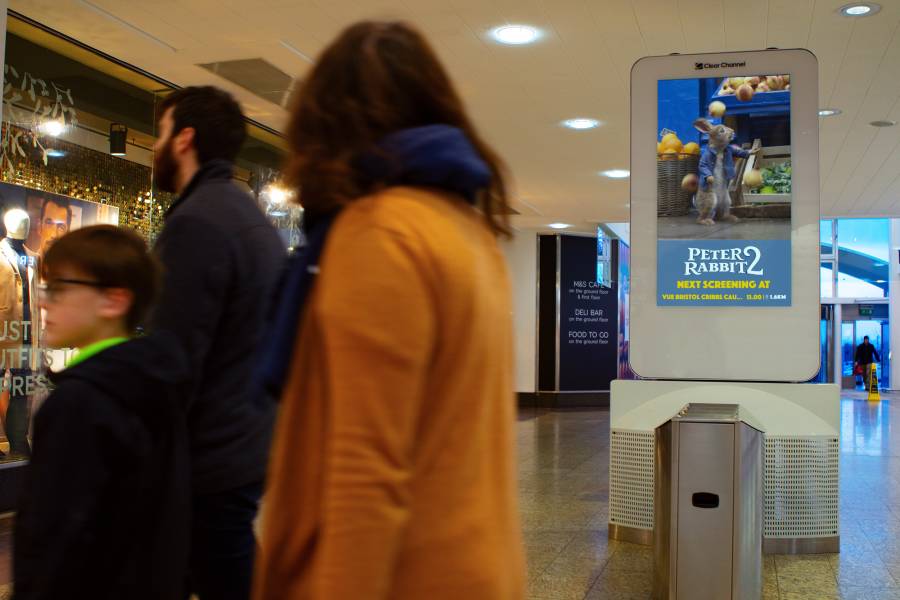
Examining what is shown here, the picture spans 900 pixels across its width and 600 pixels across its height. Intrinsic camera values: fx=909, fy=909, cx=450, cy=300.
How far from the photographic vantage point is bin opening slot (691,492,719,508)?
12.1ft

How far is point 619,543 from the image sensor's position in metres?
5.27

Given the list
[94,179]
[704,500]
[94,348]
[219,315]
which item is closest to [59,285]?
[94,348]

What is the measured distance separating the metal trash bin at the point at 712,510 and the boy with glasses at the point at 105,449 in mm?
2556

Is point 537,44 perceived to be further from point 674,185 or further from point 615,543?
point 615,543

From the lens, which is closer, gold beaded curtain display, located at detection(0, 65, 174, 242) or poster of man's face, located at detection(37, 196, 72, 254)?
gold beaded curtain display, located at detection(0, 65, 174, 242)

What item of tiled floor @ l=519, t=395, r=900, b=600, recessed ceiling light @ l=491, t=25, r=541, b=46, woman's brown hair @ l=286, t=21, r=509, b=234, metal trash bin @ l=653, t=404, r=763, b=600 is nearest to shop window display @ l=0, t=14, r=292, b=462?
recessed ceiling light @ l=491, t=25, r=541, b=46

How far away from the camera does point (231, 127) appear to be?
2.14m

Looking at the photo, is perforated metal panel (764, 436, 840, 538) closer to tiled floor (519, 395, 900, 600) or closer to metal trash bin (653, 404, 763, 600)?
tiled floor (519, 395, 900, 600)

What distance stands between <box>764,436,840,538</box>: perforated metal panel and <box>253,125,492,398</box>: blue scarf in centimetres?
453

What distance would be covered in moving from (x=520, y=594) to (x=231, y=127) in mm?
1381

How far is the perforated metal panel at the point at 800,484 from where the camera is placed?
5.16 m

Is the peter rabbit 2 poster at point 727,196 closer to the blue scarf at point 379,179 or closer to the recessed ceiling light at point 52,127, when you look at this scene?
the recessed ceiling light at point 52,127

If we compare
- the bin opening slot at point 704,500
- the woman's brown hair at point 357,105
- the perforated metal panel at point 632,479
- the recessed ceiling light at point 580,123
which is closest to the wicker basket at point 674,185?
the perforated metal panel at point 632,479

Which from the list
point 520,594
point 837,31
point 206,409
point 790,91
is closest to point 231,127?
point 206,409
